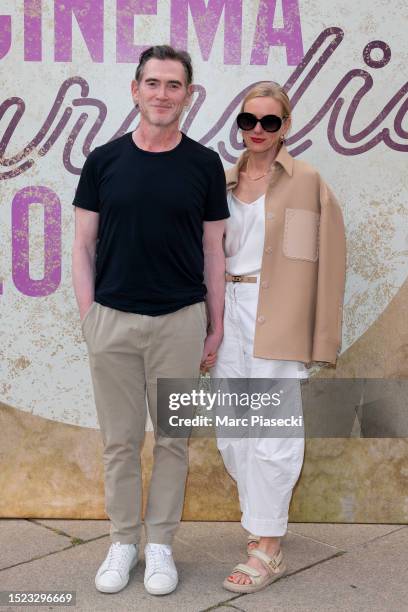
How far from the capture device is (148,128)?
116 inches

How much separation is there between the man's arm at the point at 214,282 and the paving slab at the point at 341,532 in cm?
114

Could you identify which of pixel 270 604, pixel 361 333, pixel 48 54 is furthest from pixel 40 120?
pixel 270 604

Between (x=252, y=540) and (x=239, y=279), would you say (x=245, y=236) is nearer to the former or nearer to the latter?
(x=239, y=279)

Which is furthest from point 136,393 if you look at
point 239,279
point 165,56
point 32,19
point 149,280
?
point 32,19

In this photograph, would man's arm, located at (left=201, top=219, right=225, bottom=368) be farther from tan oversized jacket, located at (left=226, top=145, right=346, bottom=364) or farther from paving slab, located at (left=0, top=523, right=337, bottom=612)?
paving slab, located at (left=0, top=523, right=337, bottom=612)

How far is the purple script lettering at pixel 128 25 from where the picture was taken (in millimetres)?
3686

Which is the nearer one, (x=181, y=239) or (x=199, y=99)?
(x=181, y=239)

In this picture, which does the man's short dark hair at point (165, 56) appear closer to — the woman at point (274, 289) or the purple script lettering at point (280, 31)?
the woman at point (274, 289)

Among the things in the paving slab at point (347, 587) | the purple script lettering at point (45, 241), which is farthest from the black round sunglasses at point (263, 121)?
the paving slab at point (347, 587)

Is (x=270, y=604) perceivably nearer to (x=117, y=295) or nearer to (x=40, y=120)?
(x=117, y=295)

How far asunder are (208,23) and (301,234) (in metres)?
1.22

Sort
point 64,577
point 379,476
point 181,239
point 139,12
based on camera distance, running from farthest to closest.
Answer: point 379,476 → point 139,12 → point 64,577 → point 181,239

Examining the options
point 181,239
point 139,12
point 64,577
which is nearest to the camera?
point 181,239

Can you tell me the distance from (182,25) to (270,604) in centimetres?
260
